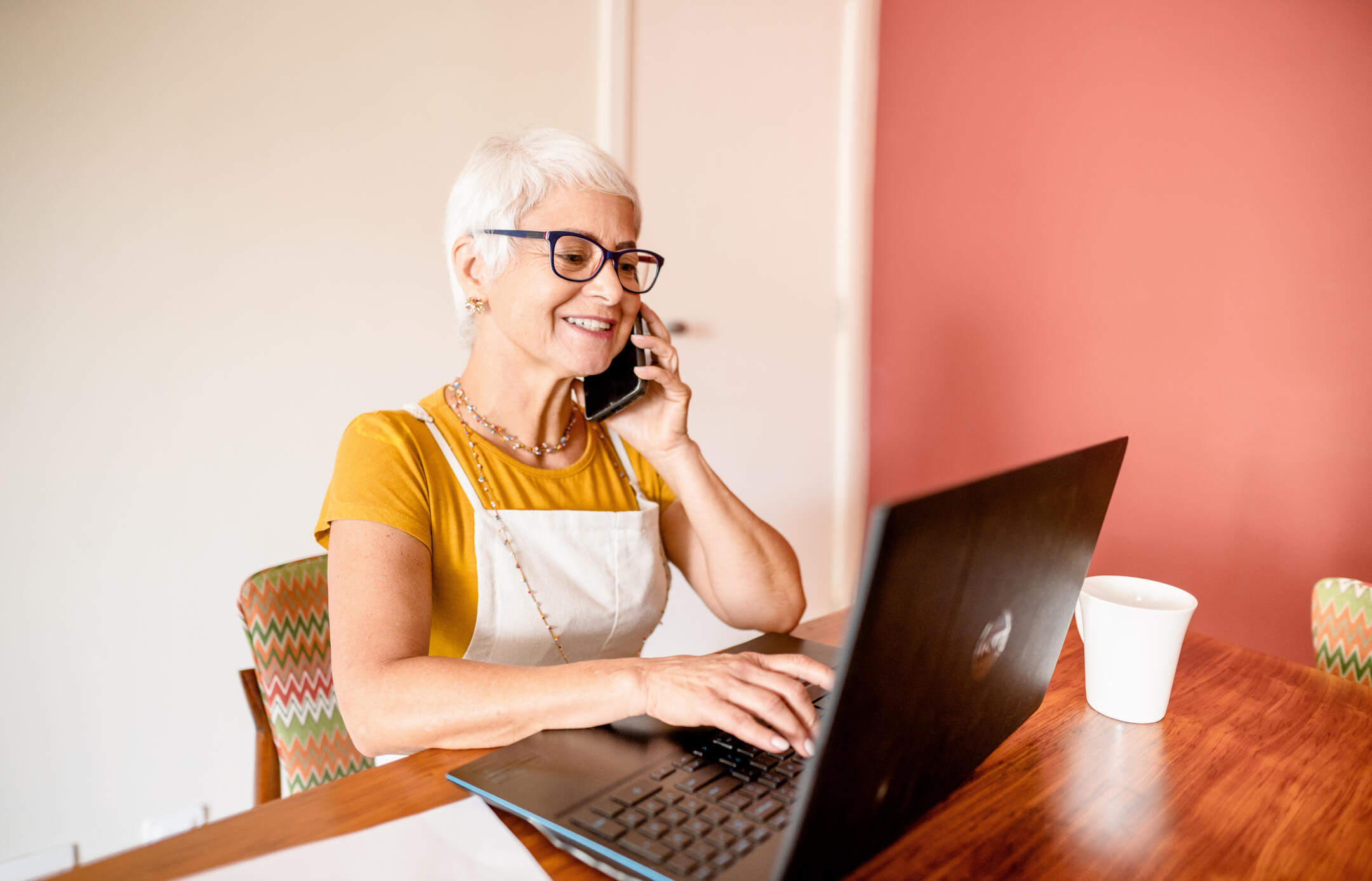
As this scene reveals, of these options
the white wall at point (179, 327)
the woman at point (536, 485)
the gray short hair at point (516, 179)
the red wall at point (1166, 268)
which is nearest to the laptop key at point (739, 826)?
the woman at point (536, 485)

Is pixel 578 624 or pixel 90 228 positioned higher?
pixel 90 228

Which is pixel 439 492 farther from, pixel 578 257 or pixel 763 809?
pixel 763 809

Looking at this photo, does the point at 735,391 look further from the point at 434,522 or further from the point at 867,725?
the point at 867,725

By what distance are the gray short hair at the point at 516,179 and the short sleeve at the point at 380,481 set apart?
11.3 inches

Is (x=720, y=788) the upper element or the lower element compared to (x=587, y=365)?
lower

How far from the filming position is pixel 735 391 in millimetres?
2566

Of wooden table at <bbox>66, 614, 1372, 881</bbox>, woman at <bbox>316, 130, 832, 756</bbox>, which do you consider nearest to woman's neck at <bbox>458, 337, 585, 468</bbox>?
woman at <bbox>316, 130, 832, 756</bbox>

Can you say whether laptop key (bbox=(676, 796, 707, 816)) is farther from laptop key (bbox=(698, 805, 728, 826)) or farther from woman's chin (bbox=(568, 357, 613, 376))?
woman's chin (bbox=(568, 357, 613, 376))

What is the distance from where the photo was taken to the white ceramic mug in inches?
30.5

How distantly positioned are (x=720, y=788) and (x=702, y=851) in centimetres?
8

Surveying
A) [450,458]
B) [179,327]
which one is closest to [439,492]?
[450,458]

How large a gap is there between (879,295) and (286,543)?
200cm

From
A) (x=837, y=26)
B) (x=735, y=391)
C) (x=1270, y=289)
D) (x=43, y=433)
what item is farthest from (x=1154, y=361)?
(x=43, y=433)

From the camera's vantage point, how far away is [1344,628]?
1.09 metres
